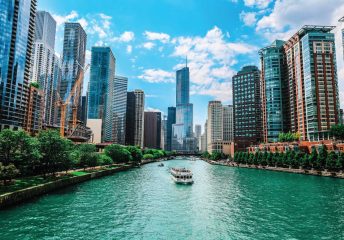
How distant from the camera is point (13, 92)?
184 m

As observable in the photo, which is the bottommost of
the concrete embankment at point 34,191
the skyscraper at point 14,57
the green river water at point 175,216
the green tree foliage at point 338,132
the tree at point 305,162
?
the green river water at point 175,216

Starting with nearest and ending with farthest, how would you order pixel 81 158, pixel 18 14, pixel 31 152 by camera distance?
pixel 31 152, pixel 81 158, pixel 18 14

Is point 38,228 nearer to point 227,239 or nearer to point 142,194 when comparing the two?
point 227,239

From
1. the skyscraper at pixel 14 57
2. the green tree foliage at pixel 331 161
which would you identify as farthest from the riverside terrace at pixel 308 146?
the skyscraper at pixel 14 57

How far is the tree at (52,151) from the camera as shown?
81.9 metres

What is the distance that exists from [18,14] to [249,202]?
19234 cm

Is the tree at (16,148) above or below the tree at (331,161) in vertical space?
above

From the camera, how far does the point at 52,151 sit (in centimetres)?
8281

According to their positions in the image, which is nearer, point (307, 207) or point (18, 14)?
point (307, 207)

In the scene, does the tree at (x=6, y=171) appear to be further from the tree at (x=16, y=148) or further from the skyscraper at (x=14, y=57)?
the skyscraper at (x=14, y=57)

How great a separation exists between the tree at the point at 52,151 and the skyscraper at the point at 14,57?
106403mm

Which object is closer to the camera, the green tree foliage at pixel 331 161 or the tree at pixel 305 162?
the green tree foliage at pixel 331 161

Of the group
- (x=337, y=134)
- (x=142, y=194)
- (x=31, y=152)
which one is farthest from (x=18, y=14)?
(x=337, y=134)

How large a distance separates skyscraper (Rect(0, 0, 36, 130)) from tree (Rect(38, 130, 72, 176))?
106 meters
